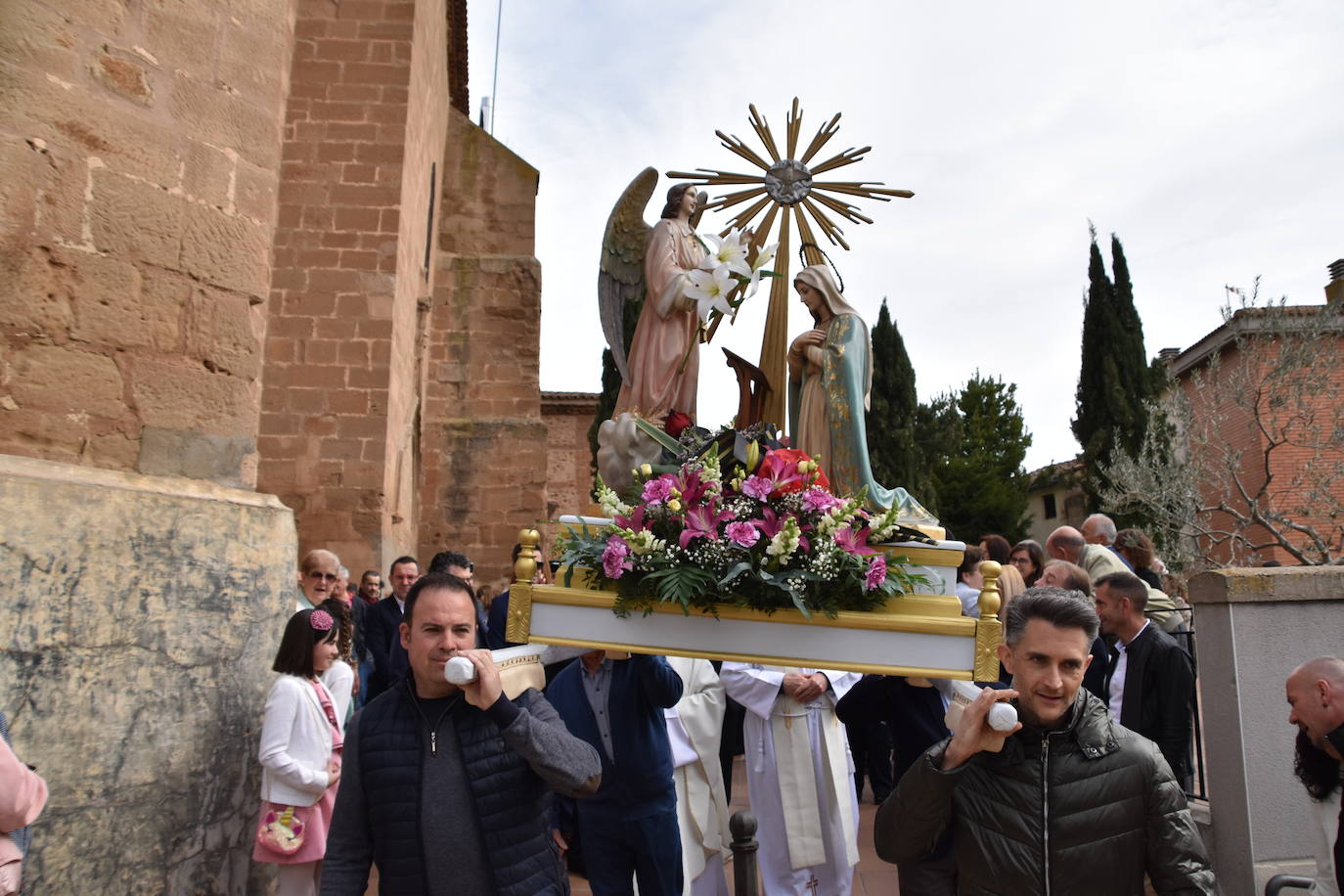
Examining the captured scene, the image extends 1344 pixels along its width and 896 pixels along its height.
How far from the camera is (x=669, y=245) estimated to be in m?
6.77

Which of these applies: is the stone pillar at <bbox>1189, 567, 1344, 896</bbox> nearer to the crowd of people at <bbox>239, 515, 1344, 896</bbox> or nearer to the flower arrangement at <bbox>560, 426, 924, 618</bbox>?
the crowd of people at <bbox>239, 515, 1344, 896</bbox>

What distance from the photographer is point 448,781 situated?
8.44 feet

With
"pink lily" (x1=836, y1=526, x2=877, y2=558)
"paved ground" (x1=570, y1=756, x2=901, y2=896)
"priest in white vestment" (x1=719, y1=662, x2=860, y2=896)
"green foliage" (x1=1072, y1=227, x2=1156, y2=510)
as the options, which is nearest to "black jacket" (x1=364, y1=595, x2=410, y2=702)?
"paved ground" (x1=570, y1=756, x2=901, y2=896)

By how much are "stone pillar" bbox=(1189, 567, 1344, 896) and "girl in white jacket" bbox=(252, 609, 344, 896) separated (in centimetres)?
386

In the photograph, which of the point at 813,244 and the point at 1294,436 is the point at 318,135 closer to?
the point at 813,244

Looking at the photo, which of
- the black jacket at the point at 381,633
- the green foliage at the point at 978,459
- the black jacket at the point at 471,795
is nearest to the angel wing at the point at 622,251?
the black jacket at the point at 381,633

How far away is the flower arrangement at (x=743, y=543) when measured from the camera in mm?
2568

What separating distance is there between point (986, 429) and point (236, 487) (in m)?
33.4

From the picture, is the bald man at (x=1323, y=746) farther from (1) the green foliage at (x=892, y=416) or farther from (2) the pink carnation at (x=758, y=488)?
(1) the green foliage at (x=892, y=416)

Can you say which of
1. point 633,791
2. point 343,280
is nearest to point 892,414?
point 343,280

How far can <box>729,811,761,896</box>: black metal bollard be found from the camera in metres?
3.57

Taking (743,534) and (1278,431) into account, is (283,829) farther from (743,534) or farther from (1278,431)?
(1278,431)

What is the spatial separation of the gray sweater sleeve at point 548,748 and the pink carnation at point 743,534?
67 cm

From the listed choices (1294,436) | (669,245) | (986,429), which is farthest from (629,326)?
(986,429)
